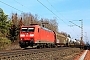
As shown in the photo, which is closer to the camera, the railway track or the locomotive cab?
the railway track

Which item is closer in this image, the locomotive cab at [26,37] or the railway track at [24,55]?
the railway track at [24,55]

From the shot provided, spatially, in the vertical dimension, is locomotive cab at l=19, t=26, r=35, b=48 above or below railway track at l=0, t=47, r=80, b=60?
above

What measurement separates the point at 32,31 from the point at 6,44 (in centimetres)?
1317

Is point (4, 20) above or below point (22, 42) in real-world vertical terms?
above

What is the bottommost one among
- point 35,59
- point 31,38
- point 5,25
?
point 35,59

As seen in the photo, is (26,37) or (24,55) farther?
(26,37)

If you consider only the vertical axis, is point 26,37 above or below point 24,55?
above

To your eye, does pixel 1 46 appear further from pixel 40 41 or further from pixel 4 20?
pixel 4 20

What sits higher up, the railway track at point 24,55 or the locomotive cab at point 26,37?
the locomotive cab at point 26,37

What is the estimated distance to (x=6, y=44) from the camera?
47.5m

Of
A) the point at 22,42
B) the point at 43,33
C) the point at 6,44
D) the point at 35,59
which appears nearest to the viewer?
the point at 35,59

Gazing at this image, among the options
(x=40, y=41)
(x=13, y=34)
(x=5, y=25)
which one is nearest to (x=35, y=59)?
(x=40, y=41)

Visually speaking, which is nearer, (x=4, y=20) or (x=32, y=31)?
(x=32, y=31)

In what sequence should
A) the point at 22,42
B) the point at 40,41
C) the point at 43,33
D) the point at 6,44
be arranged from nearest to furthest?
the point at 22,42 < the point at 40,41 < the point at 43,33 < the point at 6,44
